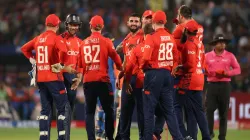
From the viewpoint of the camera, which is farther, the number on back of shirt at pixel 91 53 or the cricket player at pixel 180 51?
the number on back of shirt at pixel 91 53

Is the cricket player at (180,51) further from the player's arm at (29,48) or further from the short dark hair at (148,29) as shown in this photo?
the player's arm at (29,48)

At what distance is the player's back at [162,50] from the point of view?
51.7 feet

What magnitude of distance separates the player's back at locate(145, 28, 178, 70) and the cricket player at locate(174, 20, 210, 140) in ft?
2.65

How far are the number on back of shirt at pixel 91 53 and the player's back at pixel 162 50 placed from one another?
1537mm

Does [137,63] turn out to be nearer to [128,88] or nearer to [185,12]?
[128,88]

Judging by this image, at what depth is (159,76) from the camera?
15812mm

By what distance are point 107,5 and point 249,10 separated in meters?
6.22

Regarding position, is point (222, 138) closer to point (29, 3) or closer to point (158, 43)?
point (158, 43)

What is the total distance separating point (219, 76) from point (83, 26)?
1259 centimetres

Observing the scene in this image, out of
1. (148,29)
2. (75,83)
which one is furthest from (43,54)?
(148,29)

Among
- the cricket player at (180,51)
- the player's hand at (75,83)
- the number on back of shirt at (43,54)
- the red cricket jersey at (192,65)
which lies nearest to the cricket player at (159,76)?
the red cricket jersey at (192,65)

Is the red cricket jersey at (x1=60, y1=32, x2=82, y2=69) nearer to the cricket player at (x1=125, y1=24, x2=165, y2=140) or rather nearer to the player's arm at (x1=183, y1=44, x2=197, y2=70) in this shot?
the cricket player at (x1=125, y1=24, x2=165, y2=140)

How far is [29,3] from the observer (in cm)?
3412

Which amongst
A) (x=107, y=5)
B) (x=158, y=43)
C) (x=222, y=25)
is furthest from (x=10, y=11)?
(x=158, y=43)
